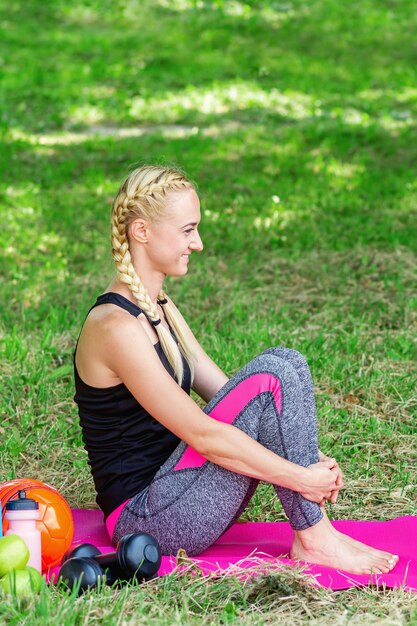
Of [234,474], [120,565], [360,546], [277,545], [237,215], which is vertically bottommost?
[237,215]

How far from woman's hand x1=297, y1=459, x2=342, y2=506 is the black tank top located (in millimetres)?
589

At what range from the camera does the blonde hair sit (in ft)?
11.8

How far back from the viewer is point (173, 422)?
3.45m

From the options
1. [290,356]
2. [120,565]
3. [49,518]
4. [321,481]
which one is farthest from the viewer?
[290,356]

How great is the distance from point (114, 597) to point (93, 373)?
83 cm

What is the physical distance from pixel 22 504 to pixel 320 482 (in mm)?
1020

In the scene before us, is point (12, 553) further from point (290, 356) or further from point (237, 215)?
point (237, 215)

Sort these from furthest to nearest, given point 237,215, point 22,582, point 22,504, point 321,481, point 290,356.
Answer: point 237,215, point 290,356, point 321,481, point 22,504, point 22,582

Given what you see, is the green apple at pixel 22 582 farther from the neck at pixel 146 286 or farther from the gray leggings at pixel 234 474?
the neck at pixel 146 286

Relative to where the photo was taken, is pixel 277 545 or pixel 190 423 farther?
pixel 277 545

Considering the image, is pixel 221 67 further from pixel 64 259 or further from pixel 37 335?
pixel 37 335

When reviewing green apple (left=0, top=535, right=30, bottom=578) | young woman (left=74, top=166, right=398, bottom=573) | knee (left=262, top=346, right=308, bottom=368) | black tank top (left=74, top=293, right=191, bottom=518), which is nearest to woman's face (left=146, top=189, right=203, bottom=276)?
young woman (left=74, top=166, right=398, bottom=573)

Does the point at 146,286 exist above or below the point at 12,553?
above

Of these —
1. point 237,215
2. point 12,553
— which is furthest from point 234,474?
point 237,215
